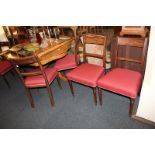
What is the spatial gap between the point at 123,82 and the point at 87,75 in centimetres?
49

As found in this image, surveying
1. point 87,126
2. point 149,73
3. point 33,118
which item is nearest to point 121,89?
point 149,73

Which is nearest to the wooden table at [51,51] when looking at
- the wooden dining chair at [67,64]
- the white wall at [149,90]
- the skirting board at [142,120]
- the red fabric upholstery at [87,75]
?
the wooden dining chair at [67,64]

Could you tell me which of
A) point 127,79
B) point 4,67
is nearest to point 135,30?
point 127,79

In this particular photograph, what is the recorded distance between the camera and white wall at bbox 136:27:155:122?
1343 mm

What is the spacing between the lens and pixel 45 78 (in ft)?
6.40

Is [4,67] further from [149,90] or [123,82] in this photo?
[149,90]

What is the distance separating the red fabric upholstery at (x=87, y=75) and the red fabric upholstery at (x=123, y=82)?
0.10 m

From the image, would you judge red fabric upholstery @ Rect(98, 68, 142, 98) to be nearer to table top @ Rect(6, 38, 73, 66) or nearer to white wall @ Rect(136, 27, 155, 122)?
white wall @ Rect(136, 27, 155, 122)

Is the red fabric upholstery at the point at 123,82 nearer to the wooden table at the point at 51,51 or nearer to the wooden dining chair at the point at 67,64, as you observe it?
the wooden dining chair at the point at 67,64

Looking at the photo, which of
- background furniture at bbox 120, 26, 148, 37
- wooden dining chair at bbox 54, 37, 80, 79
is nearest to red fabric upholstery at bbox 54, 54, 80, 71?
wooden dining chair at bbox 54, 37, 80, 79

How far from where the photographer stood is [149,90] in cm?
151
